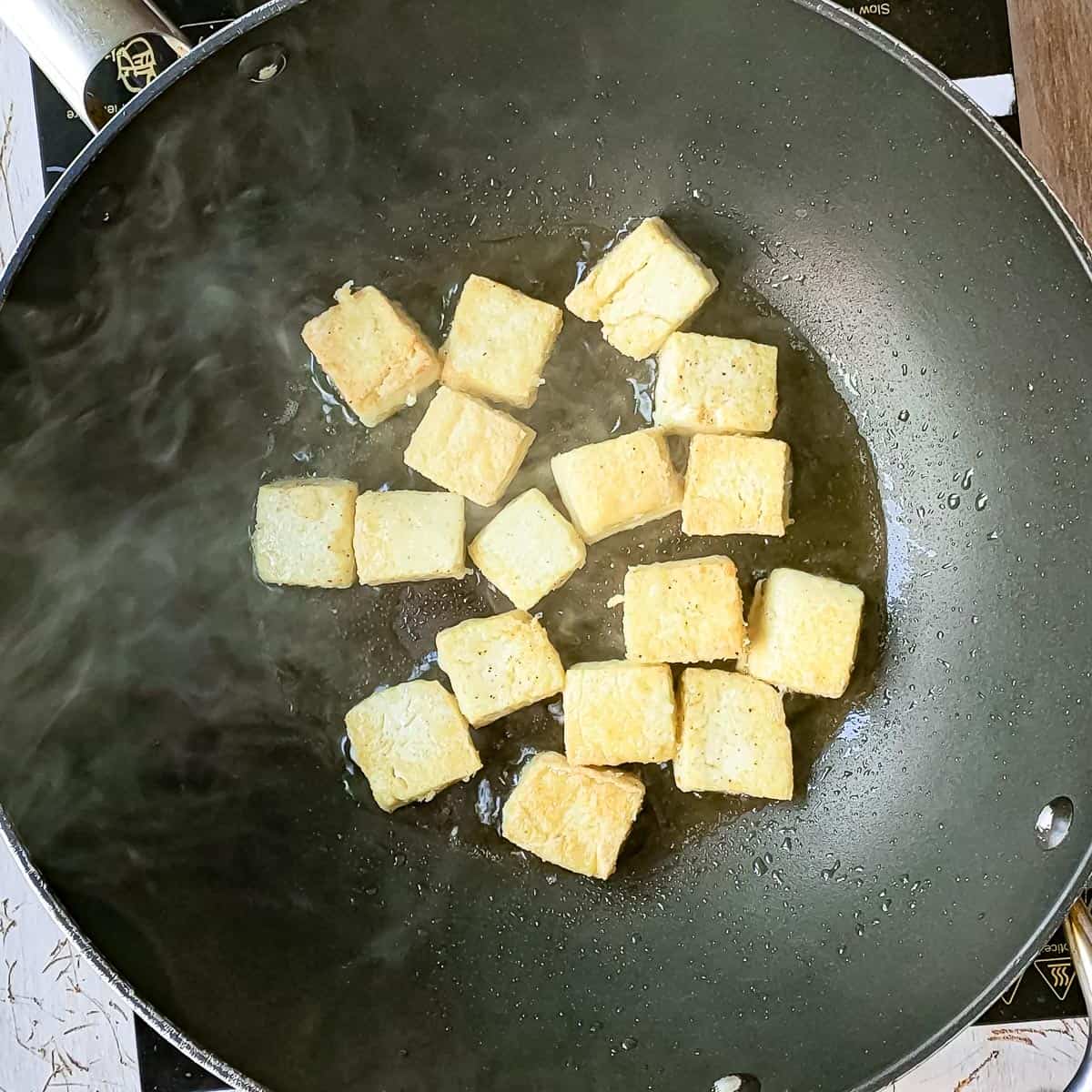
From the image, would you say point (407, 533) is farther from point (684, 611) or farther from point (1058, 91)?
point (1058, 91)

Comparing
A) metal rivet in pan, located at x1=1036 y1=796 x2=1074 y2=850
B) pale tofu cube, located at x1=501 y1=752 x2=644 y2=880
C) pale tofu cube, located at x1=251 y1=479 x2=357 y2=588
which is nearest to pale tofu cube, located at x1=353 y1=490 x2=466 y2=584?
pale tofu cube, located at x1=251 y1=479 x2=357 y2=588

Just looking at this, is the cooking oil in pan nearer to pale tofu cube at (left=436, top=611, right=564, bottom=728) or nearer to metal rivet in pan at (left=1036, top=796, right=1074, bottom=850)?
pale tofu cube at (left=436, top=611, right=564, bottom=728)

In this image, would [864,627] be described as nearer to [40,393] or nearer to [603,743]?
[603,743]

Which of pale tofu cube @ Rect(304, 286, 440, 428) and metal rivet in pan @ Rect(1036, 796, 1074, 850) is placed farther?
pale tofu cube @ Rect(304, 286, 440, 428)

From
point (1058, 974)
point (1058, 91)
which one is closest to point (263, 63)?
point (1058, 91)

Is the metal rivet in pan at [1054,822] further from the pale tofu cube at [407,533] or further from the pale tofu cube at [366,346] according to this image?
the pale tofu cube at [366,346]
